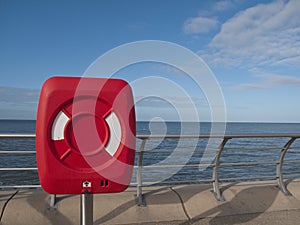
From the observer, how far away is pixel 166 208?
3.32 metres

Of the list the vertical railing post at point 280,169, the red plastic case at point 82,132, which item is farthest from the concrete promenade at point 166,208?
the red plastic case at point 82,132

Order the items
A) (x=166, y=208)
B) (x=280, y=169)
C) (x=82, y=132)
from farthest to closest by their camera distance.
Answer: (x=280, y=169) → (x=166, y=208) → (x=82, y=132)

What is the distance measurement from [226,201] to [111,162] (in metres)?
2.44

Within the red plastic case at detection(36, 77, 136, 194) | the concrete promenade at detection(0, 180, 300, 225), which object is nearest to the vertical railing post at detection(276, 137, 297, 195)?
the concrete promenade at detection(0, 180, 300, 225)

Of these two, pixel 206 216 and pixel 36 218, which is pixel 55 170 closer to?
pixel 36 218

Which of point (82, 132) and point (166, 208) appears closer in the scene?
point (82, 132)

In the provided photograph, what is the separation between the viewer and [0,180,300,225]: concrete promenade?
3031 mm

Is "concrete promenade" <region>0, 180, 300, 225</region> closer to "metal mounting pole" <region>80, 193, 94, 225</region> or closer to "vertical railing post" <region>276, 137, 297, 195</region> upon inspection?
"vertical railing post" <region>276, 137, 297, 195</region>

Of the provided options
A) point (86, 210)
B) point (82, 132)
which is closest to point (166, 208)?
point (86, 210)

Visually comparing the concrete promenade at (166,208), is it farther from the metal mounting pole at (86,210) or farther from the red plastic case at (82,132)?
the red plastic case at (82,132)

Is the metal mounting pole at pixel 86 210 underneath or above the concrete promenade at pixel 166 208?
above

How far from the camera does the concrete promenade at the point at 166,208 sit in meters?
3.03

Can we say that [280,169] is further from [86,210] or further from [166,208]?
[86,210]

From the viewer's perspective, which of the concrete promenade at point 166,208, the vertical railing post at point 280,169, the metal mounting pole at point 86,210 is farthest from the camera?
the vertical railing post at point 280,169
